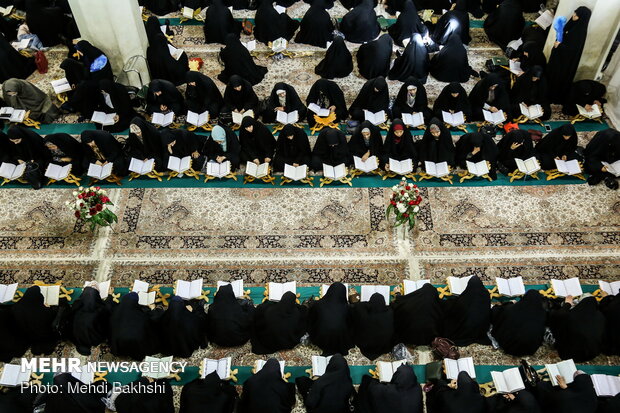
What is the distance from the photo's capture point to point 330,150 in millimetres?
9156

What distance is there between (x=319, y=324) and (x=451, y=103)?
4617 millimetres

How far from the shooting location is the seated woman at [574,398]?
645 centimetres

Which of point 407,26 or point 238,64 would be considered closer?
point 238,64

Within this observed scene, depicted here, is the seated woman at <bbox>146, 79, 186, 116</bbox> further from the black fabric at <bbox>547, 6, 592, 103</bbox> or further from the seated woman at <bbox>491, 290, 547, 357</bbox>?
the black fabric at <bbox>547, 6, 592, 103</bbox>

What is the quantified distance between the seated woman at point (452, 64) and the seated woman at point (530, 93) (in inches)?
38.2

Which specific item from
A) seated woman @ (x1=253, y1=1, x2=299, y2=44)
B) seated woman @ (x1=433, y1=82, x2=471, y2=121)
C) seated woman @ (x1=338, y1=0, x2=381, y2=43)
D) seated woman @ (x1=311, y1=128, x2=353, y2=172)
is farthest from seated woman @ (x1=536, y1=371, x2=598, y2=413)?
seated woman @ (x1=253, y1=1, x2=299, y2=44)

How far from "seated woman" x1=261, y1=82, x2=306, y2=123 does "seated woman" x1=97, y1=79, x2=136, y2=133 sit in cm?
221

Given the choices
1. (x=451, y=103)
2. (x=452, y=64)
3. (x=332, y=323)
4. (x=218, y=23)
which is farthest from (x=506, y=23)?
(x=332, y=323)

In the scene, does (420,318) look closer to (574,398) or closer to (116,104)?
(574,398)

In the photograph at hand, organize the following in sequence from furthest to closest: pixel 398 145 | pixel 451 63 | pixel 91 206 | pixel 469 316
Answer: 1. pixel 451 63
2. pixel 398 145
3. pixel 91 206
4. pixel 469 316

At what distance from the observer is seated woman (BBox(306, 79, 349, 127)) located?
32.1 ft

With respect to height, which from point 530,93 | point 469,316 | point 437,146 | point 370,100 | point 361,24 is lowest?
point 469,316

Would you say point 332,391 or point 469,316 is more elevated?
point 469,316

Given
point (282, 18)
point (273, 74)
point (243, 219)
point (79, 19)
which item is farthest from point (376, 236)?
point (79, 19)
